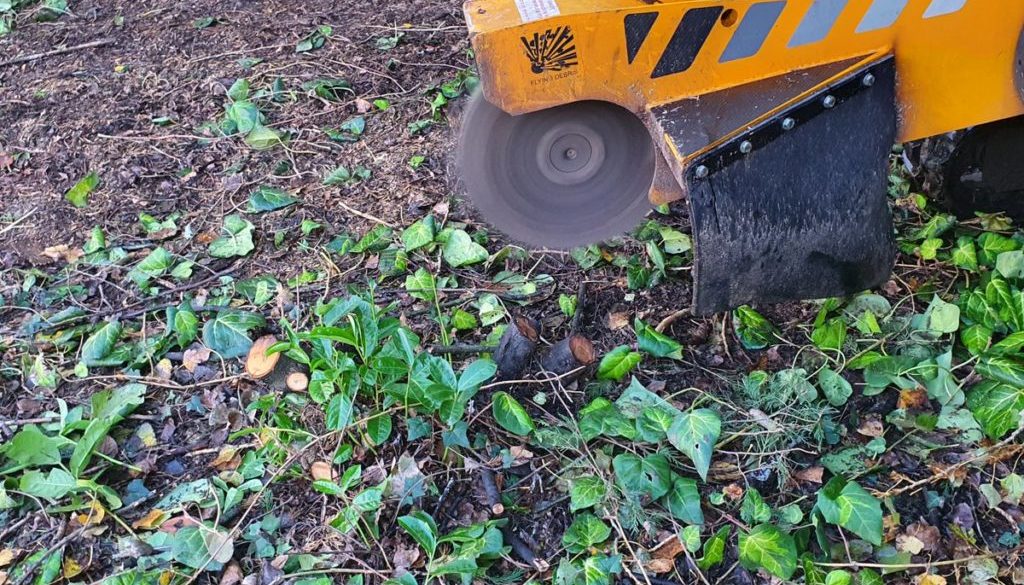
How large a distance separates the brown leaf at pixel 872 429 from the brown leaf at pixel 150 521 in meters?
1.86

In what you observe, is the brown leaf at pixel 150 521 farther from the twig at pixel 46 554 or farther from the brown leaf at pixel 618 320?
the brown leaf at pixel 618 320

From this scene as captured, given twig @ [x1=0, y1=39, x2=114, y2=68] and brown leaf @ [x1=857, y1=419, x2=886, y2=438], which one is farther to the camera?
twig @ [x1=0, y1=39, x2=114, y2=68]

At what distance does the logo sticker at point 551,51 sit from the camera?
2.13 metres

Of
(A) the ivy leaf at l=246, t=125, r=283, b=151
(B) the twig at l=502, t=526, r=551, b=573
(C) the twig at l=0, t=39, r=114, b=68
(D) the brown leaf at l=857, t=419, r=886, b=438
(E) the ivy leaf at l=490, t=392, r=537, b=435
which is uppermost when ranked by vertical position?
(C) the twig at l=0, t=39, r=114, b=68

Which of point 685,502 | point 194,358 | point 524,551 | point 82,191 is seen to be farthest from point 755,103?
point 82,191

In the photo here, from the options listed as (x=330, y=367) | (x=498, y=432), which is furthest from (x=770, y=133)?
(x=330, y=367)

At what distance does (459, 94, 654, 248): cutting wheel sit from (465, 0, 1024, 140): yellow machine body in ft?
0.45

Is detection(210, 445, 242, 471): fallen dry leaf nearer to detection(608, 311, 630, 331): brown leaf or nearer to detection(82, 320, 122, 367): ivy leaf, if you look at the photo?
detection(82, 320, 122, 367): ivy leaf

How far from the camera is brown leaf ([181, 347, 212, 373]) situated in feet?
8.89

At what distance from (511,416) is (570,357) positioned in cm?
29

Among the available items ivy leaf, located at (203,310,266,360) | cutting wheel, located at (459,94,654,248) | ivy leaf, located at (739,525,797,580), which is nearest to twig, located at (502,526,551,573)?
ivy leaf, located at (739,525,797,580)

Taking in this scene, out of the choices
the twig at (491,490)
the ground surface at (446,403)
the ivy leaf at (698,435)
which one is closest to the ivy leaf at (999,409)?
the ground surface at (446,403)

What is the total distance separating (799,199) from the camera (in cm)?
231

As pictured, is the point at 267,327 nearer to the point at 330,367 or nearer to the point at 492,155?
the point at 330,367
